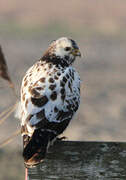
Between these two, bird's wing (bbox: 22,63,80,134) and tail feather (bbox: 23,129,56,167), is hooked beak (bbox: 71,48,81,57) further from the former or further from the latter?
tail feather (bbox: 23,129,56,167)

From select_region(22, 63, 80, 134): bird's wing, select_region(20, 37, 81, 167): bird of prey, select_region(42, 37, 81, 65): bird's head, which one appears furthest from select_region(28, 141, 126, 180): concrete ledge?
select_region(42, 37, 81, 65): bird's head

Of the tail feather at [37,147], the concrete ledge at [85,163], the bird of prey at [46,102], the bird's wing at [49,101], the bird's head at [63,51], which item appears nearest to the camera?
the concrete ledge at [85,163]

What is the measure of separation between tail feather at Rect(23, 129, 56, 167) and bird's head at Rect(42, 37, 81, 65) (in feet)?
3.19

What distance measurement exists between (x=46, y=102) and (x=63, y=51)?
927mm

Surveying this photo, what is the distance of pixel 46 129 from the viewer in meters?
4.31

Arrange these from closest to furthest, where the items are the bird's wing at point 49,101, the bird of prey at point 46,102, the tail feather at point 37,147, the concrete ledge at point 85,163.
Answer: the concrete ledge at point 85,163
the tail feather at point 37,147
the bird of prey at point 46,102
the bird's wing at point 49,101

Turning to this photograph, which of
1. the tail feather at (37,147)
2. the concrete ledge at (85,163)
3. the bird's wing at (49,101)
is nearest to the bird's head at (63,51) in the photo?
the bird's wing at (49,101)

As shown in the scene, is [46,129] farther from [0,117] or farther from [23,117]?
[0,117]

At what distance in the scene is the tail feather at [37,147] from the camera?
3.63 m

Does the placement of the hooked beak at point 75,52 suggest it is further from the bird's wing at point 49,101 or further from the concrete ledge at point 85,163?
the concrete ledge at point 85,163

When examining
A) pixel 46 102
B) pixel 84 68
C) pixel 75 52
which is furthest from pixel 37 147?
pixel 84 68

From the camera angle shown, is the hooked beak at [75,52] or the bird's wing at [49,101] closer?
the bird's wing at [49,101]

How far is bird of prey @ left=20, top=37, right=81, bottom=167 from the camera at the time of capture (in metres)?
4.13

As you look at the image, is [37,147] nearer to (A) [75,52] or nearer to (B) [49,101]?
(B) [49,101]
